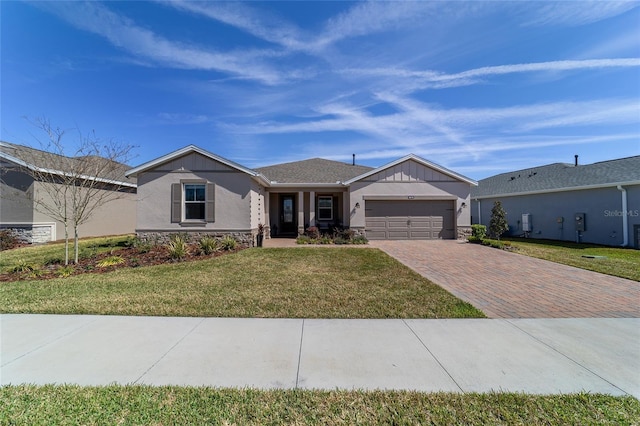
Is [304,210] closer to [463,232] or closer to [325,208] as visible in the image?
[325,208]

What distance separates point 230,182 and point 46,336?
31.6 ft

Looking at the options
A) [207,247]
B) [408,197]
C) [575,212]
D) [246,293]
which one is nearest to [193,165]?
[207,247]

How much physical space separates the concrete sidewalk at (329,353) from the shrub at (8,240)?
39.5 ft

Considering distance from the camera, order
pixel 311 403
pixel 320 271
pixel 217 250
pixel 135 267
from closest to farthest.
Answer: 1. pixel 311 403
2. pixel 320 271
3. pixel 135 267
4. pixel 217 250

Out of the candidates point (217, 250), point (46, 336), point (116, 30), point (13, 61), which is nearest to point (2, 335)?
point (46, 336)

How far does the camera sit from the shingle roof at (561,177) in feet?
50.0

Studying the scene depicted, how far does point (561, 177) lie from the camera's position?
61.1 feet

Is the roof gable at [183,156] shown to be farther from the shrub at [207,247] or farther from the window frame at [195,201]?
the shrub at [207,247]

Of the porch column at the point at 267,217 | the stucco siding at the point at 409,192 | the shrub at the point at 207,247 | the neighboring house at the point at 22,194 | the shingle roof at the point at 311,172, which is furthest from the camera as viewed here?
the shingle roof at the point at 311,172

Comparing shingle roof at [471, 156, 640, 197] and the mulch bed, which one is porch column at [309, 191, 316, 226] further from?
shingle roof at [471, 156, 640, 197]

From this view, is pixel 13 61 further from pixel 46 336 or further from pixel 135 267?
pixel 46 336

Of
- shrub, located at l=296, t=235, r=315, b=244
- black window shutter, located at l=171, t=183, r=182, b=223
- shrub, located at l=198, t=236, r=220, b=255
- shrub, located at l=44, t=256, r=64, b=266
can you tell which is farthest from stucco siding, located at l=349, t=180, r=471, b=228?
shrub, located at l=44, t=256, r=64, b=266

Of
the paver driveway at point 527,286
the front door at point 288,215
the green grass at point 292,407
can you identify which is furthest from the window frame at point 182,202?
the green grass at point 292,407

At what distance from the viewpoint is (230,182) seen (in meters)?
13.1
